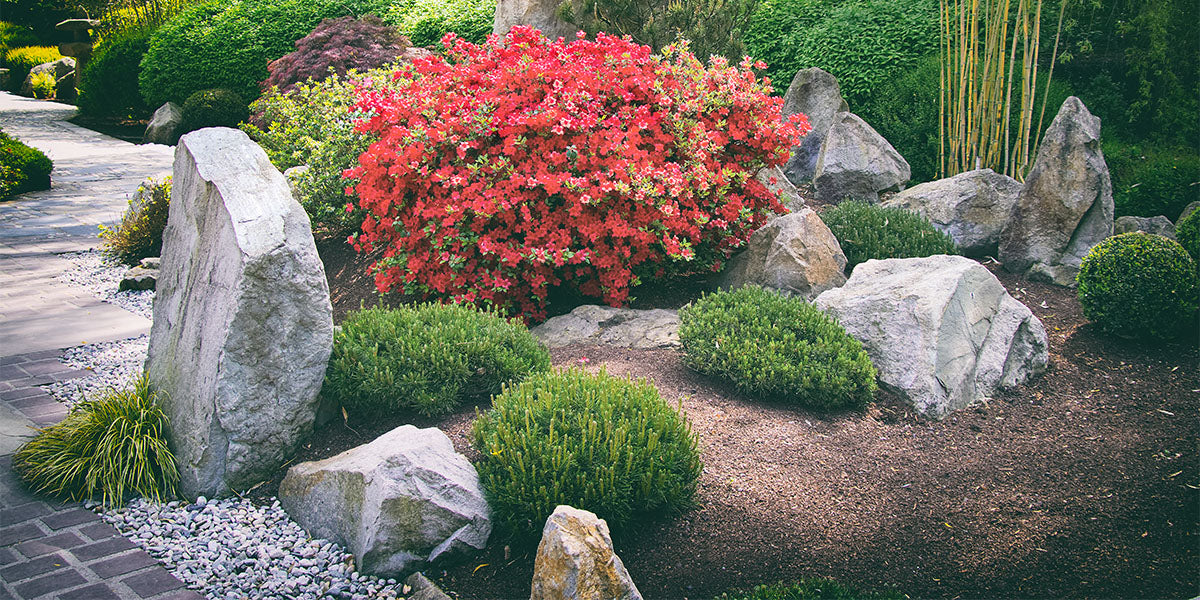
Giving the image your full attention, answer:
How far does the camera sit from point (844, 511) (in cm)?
350

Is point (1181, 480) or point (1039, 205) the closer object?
point (1181, 480)

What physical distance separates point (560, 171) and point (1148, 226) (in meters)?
4.81

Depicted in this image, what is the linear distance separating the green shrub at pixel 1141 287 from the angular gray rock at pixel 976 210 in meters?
1.56

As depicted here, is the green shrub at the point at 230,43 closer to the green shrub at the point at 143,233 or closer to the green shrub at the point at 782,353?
the green shrub at the point at 143,233

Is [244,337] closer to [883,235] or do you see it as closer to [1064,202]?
[883,235]

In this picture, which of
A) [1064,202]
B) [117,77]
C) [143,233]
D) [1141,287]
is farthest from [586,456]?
[117,77]

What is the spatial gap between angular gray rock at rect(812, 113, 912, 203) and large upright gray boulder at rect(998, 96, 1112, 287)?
1764 mm

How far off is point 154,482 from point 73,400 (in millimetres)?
1502

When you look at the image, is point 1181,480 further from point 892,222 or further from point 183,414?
point 183,414

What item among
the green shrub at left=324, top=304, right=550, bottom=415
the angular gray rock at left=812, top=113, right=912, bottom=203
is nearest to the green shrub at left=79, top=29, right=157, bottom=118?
the angular gray rock at left=812, top=113, right=912, bottom=203

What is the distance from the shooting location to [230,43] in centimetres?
1491

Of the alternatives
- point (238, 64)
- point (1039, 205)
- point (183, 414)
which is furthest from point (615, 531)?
point (238, 64)

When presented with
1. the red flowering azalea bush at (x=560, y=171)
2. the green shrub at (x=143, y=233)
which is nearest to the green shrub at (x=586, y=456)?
the red flowering azalea bush at (x=560, y=171)

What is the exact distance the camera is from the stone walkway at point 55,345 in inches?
127
